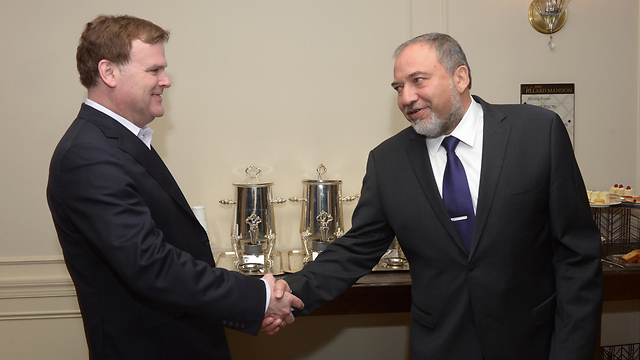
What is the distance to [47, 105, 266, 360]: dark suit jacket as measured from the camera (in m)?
1.33

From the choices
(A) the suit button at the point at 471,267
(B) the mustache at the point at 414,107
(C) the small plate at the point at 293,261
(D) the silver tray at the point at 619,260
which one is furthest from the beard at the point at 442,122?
(D) the silver tray at the point at 619,260

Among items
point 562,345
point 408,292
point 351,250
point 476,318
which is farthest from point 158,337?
point 562,345

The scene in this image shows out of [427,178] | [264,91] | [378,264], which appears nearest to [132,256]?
[427,178]

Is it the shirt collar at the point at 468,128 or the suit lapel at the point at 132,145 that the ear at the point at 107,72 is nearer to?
the suit lapel at the point at 132,145

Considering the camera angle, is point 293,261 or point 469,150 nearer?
point 469,150

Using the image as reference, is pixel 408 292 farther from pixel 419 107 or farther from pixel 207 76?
pixel 207 76

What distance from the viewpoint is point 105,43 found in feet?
4.85

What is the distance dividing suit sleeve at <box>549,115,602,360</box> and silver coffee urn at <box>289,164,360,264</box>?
110 cm

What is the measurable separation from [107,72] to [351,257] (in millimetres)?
1087

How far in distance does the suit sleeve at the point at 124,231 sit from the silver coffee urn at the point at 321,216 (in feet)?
3.25

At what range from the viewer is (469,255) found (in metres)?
1.48

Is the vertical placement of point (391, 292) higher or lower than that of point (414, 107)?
lower

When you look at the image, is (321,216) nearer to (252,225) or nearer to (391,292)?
(252,225)

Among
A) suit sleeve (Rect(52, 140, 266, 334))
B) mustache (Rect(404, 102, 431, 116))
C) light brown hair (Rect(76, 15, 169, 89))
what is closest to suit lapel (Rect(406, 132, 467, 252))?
mustache (Rect(404, 102, 431, 116))
